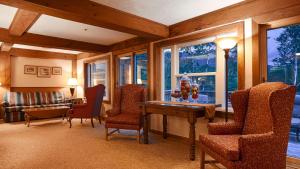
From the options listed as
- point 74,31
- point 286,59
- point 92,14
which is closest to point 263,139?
point 286,59

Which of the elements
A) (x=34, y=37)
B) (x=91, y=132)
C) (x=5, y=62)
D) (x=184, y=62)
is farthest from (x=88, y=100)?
(x=5, y=62)

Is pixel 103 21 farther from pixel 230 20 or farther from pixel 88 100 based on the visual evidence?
pixel 88 100

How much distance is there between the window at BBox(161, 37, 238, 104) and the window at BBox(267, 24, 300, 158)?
1.66 ft

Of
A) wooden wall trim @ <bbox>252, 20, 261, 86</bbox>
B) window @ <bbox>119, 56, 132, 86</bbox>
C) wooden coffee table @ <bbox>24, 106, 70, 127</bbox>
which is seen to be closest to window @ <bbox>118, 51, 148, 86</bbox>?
window @ <bbox>119, 56, 132, 86</bbox>

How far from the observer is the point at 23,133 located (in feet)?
14.1

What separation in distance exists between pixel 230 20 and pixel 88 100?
370cm

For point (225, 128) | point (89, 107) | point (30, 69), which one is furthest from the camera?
point (30, 69)

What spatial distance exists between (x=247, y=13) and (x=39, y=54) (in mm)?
6264

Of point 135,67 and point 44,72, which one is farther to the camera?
point 44,72

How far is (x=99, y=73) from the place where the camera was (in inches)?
258

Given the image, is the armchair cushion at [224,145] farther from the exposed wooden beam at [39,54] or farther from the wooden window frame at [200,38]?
the exposed wooden beam at [39,54]

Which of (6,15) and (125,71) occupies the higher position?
(6,15)

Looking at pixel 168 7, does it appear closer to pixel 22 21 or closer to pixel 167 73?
pixel 167 73

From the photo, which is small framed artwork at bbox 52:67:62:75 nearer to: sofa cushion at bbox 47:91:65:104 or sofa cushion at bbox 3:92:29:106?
sofa cushion at bbox 47:91:65:104
